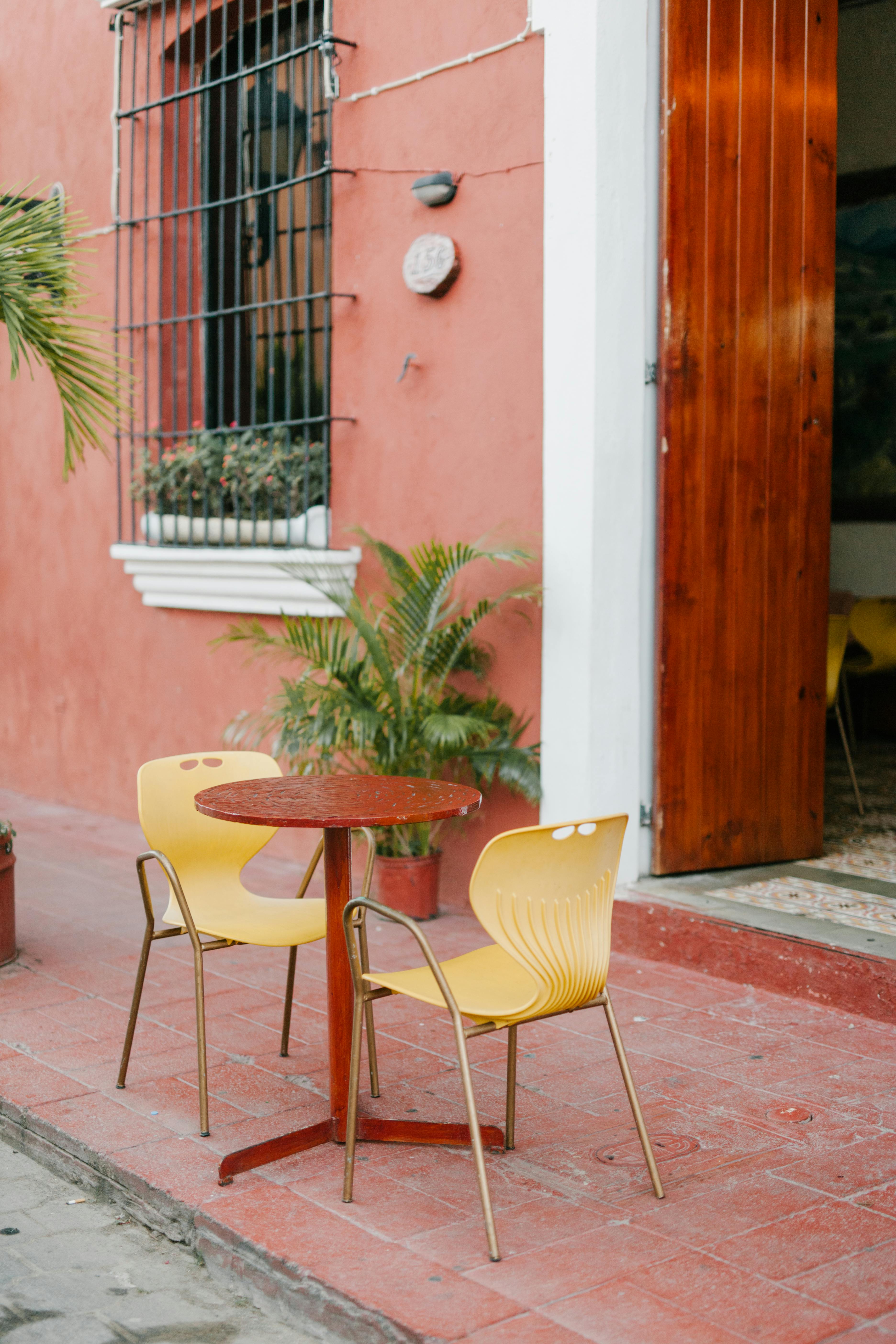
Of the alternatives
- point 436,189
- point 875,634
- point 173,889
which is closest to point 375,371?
point 436,189

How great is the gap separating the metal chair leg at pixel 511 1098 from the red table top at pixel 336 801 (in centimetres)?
57

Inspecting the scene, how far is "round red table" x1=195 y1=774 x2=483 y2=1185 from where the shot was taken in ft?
10.4

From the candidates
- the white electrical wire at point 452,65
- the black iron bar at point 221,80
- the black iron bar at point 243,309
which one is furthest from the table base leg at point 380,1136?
the black iron bar at point 221,80

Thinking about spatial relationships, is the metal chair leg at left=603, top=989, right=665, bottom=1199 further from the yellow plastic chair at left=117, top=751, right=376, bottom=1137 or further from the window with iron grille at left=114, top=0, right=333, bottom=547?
the window with iron grille at left=114, top=0, right=333, bottom=547

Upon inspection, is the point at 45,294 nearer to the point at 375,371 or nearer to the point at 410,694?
the point at 375,371

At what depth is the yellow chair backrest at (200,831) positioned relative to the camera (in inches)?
149

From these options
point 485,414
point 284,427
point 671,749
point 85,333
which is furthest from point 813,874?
point 85,333

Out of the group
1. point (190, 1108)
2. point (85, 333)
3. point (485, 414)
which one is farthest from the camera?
point (85, 333)

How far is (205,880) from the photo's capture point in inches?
157

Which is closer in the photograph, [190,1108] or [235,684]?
[190,1108]

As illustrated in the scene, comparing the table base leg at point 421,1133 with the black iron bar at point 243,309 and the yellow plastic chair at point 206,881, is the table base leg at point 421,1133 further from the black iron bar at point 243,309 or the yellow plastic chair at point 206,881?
the black iron bar at point 243,309

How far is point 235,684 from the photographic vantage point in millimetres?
6891

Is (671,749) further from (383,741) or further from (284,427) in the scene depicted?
(284,427)

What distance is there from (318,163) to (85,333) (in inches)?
59.8
